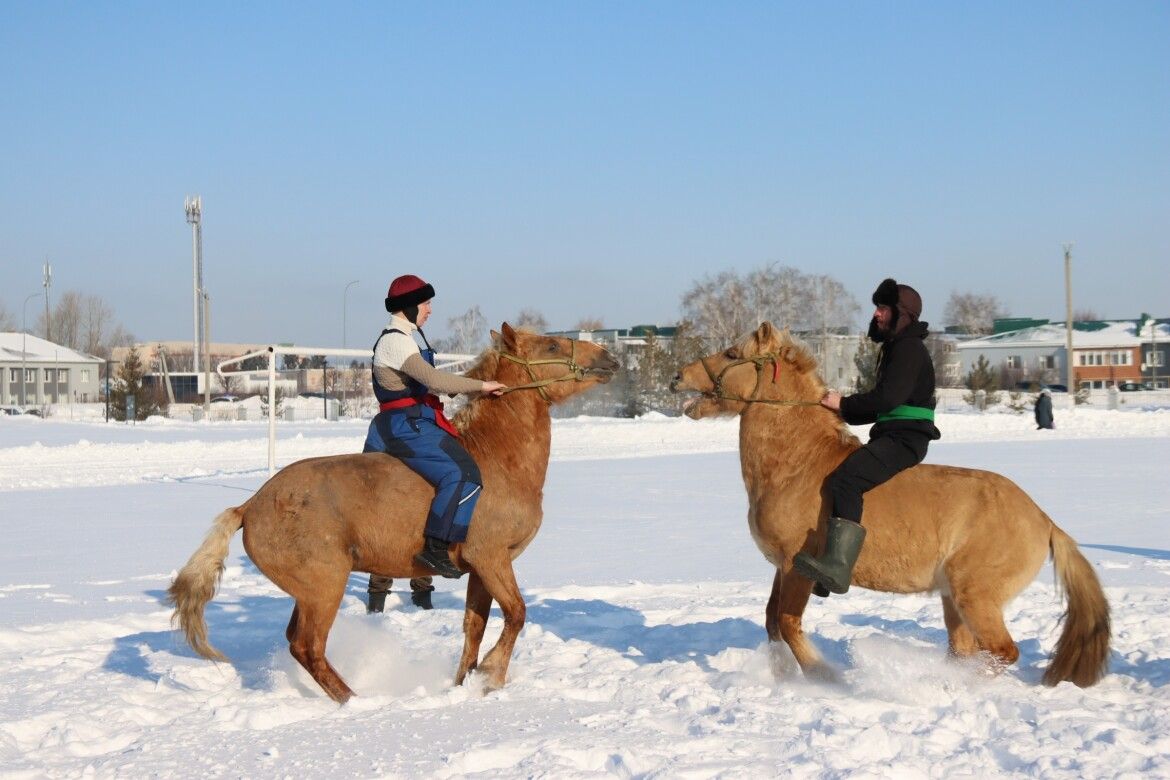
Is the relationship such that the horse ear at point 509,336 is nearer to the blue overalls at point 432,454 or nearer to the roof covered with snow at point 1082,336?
the blue overalls at point 432,454

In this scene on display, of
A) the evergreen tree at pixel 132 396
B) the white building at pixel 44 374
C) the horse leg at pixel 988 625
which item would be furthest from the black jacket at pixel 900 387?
the white building at pixel 44 374

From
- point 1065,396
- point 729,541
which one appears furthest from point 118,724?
point 1065,396

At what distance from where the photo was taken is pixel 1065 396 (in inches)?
2103

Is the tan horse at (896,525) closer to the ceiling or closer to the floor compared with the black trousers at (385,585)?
closer to the ceiling

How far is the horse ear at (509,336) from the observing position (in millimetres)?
6461

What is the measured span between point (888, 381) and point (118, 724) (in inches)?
170

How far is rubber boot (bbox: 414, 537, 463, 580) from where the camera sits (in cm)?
602

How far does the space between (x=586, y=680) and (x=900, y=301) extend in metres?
2.71

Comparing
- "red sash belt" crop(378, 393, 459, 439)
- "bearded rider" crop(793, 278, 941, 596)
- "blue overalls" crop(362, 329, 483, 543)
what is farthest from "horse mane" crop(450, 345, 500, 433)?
"bearded rider" crop(793, 278, 941, 596)

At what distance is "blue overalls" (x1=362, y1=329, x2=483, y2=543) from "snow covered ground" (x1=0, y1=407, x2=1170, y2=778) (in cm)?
93

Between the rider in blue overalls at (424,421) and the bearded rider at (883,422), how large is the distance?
71.9 inches

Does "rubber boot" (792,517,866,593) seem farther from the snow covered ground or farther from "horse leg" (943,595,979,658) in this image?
"horse leg" (943,595,979,658)

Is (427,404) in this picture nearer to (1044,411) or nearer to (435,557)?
(435,557)

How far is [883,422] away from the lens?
244 inches
